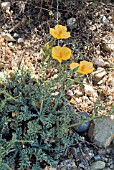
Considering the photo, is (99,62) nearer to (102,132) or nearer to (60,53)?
(102,132)

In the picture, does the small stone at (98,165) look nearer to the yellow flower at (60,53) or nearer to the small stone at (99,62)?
the yellow flower at (60,53)

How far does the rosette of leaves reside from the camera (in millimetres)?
1707

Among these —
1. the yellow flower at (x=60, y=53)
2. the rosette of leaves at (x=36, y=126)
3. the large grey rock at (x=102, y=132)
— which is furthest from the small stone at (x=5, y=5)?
the large grey rock at (x=102, y=132)

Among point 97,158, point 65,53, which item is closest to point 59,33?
point 65,53

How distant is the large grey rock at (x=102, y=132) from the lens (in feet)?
6.08

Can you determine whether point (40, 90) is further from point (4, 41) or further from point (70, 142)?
point (4, 41)

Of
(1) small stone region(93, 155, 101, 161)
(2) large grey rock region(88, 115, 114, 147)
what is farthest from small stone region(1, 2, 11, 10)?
(1) small stone region(93, 155, 101, 161)

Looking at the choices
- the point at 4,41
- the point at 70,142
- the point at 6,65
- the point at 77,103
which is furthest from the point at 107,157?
the point at 4,41

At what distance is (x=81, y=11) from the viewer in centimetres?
246

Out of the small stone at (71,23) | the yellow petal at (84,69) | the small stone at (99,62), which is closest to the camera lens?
the yellow petal at (84,69)

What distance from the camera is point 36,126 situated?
1696mm

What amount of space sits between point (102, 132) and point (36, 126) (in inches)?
15.6

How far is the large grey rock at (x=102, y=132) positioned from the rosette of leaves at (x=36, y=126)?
5.9 inches

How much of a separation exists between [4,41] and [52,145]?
90 centimetres
